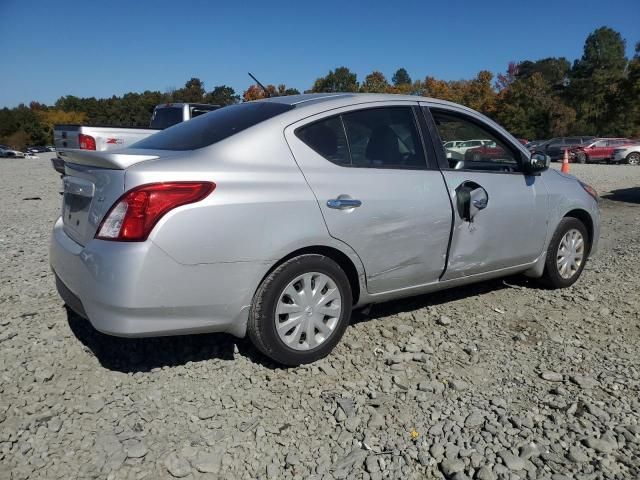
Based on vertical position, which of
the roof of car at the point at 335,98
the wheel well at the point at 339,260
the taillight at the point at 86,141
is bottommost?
the wheel well at the point at 339,260

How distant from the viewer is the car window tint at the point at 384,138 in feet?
11.0

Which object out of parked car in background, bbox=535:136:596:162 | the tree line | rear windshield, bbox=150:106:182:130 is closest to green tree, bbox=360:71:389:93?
the tree line

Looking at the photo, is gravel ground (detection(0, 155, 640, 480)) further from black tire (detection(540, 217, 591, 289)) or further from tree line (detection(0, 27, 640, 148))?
tree line (detection(0, 27, 640, 148))

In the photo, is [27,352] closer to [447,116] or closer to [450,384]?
[450,384]

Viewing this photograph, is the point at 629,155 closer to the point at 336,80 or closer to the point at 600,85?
the point at 600,85

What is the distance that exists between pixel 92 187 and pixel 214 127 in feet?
2.83

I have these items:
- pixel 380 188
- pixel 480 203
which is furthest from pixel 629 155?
pixel 380 188

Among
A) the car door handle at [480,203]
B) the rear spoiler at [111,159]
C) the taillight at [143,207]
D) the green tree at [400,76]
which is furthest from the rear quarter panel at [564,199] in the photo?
the green tree at [400,76]

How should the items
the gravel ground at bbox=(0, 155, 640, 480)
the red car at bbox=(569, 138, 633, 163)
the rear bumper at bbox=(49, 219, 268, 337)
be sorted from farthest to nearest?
1. the red car at bbox=(569, 138, 633, 163)
2. the rear bumper at bbox=(49, 219, 268, 337)
3. the gravel ground at bbox=(0, 155, 640, 480)

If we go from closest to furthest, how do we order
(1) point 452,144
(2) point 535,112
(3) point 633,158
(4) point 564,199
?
(1) point 452,144, (4) point 564,199, (3) point 633,158, (2) point 535,112

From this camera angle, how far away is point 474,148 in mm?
4012

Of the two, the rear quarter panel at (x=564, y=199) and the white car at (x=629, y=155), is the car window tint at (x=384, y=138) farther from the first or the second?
the white car at (x=629, y=155)

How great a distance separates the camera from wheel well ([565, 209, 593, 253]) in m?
4.61

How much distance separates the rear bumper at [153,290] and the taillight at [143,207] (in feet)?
0.20
